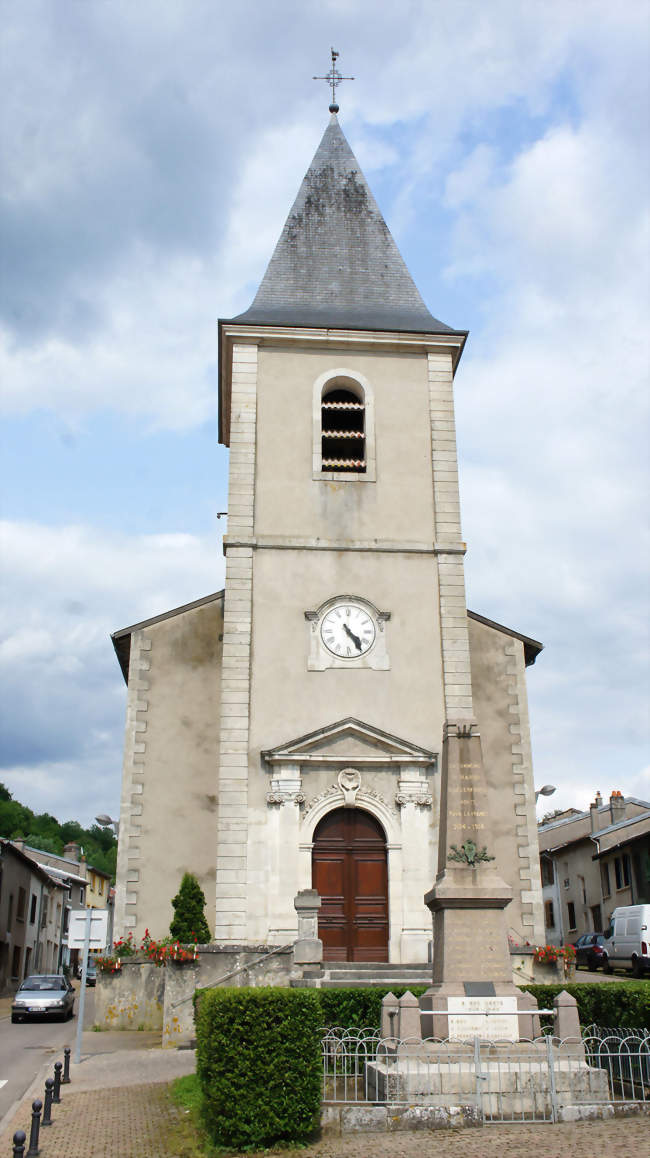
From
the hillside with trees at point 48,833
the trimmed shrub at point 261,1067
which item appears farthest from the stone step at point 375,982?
the hillside with trees at point 48,833

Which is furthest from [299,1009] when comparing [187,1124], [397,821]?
[397,821]

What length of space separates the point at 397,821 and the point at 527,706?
397cm

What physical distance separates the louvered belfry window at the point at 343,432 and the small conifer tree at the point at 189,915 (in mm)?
7817

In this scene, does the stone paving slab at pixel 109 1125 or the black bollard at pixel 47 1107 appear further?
the black bollard at pixel 47 1107

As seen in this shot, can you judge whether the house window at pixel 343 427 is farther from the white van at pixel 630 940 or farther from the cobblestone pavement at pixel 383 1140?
the white van at pixel 630 940

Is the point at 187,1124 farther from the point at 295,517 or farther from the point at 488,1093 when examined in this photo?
the point at 295,517

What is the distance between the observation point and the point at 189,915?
15641 mm

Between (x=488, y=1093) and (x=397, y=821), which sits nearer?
(x=488, y=1093)

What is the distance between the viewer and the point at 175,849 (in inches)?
684

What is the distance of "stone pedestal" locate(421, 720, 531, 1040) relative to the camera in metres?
9.32

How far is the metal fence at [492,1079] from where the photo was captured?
817 centimetres

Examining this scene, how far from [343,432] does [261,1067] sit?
13.1 m

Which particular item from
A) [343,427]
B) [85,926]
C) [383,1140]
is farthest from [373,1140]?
[343,427]

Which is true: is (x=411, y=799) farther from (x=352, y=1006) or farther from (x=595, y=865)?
(x=595, y=865)
